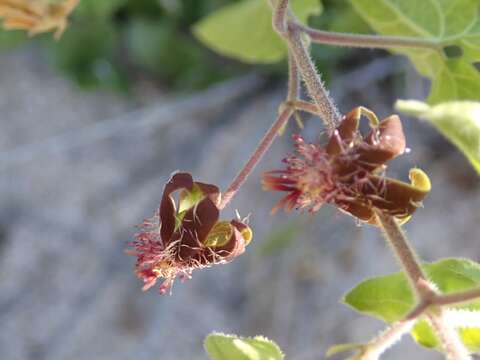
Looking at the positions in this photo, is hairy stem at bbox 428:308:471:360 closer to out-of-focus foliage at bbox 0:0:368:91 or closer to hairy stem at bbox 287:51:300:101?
hairy stem at bbox 287:51:300:101

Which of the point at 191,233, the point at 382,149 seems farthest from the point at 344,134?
the point at 191,233

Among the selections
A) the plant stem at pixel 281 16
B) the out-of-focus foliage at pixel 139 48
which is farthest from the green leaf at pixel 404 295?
the out-of-focus foliage at pixel 139 48

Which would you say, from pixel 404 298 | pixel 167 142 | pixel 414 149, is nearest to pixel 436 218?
pixel 414 149

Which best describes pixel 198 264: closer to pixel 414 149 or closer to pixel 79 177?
pixel 414 149

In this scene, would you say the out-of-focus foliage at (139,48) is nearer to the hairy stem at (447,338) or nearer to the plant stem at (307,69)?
the plant stem at (307,69)

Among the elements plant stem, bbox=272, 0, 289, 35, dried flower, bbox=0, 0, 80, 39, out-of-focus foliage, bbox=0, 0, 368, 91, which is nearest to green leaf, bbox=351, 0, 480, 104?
plant stem, bbox=272, 0, 289, 35

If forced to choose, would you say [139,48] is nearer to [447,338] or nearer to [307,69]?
[307,69]

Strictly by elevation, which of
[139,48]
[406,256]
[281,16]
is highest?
[281,16]
